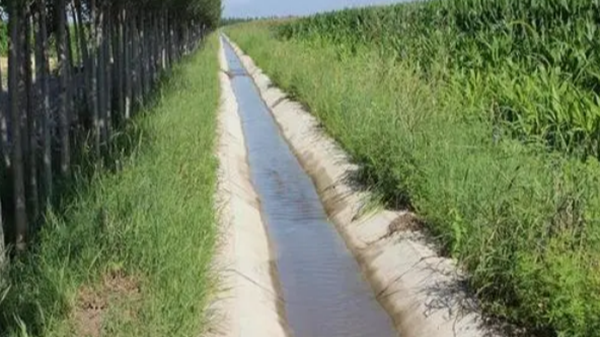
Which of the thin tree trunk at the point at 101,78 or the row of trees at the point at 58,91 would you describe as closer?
the row of trees at the point at 58,91

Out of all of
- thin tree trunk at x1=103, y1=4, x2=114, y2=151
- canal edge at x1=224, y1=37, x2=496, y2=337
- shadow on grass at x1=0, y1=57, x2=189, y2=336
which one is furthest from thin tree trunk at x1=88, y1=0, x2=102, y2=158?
canal edge at x1=224, y1=37, x2=496, y2=337

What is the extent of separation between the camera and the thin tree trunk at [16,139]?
914 cm

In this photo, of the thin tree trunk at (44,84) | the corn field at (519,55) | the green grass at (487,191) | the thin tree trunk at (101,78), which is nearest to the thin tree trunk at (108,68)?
the thin tree trunk at (101,78)

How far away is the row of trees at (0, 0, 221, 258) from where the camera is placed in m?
9.49

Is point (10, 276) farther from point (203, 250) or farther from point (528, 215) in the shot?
point (528, 215)

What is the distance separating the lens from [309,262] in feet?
29.5

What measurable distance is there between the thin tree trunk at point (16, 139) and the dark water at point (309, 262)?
8.75ft

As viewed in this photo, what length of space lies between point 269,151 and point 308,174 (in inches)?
113

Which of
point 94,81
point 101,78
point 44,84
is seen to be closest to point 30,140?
point 44,84

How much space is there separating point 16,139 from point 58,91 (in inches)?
176

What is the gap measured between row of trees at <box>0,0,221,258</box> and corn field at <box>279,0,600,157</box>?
5189 millimetres

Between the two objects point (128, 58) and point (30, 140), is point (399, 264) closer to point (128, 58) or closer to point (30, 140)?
point (30, 140)

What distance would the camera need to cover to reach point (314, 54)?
25.5 m

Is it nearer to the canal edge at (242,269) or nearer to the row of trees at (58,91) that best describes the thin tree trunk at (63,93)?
the row of trees at (58,91)
